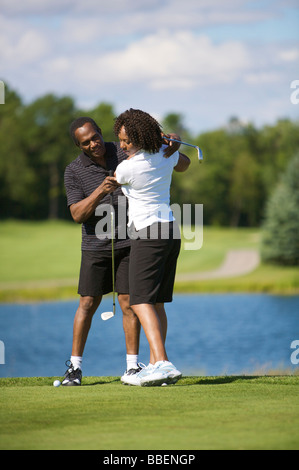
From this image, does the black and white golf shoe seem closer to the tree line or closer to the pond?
the pond

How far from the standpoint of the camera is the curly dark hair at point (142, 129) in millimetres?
5156

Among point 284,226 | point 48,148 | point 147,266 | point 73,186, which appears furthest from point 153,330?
point 48,148

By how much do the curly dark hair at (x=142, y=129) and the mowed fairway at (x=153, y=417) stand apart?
1.61 meters

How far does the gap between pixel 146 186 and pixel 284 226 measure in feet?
137

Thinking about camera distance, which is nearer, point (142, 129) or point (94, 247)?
point (142, 129)

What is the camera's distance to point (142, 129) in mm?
5156

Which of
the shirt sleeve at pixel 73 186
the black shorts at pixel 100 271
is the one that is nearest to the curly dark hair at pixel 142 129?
the shirt sleeve at pixel 73 186

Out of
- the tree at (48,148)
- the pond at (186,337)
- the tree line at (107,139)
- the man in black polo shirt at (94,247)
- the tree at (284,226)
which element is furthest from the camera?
the tree at (48,148)

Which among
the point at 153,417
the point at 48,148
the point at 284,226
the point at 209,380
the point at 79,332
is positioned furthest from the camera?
the point at 48,148

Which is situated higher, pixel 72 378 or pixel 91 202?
pixel 91 202

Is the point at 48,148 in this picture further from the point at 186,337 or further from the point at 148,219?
the point at 148,219

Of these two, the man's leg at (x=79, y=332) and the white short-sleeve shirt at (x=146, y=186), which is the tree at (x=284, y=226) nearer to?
the man's leg at (x=79, y=332)

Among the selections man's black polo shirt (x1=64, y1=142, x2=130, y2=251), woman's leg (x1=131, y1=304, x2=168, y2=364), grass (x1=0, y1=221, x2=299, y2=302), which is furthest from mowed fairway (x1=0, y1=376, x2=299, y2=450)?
grass (x1=0, y1=221, x2=299, y2=302)

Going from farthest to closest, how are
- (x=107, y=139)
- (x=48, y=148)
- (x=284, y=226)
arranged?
1. (x=48, y=148)
2. (x=107, y=139)
3. (x=284, y=226)
